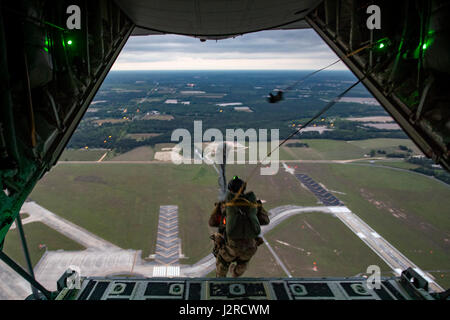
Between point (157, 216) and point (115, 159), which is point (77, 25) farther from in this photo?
point (115, 159)

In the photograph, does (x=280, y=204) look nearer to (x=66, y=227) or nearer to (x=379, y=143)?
(x=66, y=227)

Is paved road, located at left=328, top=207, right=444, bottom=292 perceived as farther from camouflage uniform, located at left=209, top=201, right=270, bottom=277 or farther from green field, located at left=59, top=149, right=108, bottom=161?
green field, located at left=59, top=149, right=108, bottom=161

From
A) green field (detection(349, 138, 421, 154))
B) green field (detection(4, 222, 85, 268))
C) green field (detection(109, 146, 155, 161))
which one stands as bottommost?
green field (detection(4, 222, 85, 268))

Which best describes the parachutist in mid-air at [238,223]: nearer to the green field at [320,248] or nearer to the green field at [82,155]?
the green field at [320,248]

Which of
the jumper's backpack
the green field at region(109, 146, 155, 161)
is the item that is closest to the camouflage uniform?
the jumper's backpack

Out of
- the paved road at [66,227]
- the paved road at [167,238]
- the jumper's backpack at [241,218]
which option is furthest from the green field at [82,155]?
the jumper's backpack at [241,218]

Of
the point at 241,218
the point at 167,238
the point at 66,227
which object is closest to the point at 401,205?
the point at 167,238
